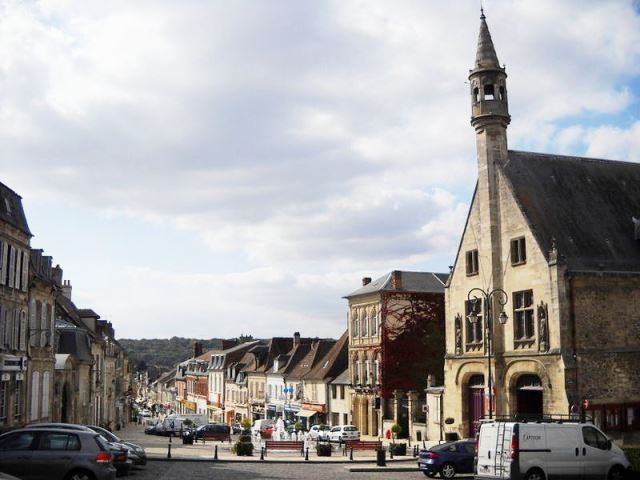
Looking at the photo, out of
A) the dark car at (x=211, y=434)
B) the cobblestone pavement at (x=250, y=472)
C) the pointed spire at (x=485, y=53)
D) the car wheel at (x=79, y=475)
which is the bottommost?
the dark car at (x=211, y=434)

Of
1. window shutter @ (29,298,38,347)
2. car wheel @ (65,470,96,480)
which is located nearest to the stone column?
window shutter @ (29,298,38,347)

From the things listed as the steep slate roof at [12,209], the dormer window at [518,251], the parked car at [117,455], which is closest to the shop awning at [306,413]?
the dormer window at [518,251]

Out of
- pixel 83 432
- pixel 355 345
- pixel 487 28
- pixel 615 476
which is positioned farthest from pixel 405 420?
pixel 83 432

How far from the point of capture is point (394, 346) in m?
52.3

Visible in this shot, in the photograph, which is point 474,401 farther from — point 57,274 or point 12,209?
point 57,274

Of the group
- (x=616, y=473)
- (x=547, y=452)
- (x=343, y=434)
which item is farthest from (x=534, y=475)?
(x=343, y=434)

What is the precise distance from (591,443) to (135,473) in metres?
14.1

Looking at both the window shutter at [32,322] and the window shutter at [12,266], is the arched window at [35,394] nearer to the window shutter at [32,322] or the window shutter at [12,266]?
the window shutter at [32,322]

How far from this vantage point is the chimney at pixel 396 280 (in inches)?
2112

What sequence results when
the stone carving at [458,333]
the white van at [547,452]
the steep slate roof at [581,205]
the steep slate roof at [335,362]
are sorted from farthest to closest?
the steep slate roof at [335,362]
the stone carving at [458,333]
the steep slate roof at [581,205]
the white van at [547,452]

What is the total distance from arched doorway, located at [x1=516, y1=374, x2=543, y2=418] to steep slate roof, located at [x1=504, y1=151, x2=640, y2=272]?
18.9 ft

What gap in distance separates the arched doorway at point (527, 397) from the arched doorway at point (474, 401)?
2.68 m

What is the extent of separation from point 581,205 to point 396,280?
18.9m

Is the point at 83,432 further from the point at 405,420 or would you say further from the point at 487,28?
the point at 405,420
